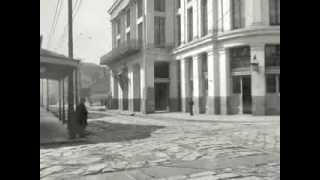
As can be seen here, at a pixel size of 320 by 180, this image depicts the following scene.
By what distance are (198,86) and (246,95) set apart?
12.9 ft

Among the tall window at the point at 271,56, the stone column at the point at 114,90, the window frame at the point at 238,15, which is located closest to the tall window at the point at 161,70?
the stone column at the point at 114,90

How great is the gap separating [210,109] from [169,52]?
16.1 feet

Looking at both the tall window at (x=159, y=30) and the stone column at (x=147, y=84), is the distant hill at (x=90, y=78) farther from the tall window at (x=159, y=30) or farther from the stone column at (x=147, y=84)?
the tall window at (x=159, y=30)

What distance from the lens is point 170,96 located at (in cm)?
2234

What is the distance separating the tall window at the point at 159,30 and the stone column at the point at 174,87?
2.60m

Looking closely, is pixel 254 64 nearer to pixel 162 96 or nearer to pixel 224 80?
pixel 224 80

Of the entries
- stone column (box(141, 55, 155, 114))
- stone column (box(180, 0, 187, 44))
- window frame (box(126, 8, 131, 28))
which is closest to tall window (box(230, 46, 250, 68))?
stone column (box(180, 0, 187, 44))

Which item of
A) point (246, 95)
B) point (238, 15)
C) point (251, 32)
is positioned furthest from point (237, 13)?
point (246, 95)

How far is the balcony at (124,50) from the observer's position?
12353mm

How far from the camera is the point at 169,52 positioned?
2053 cm
